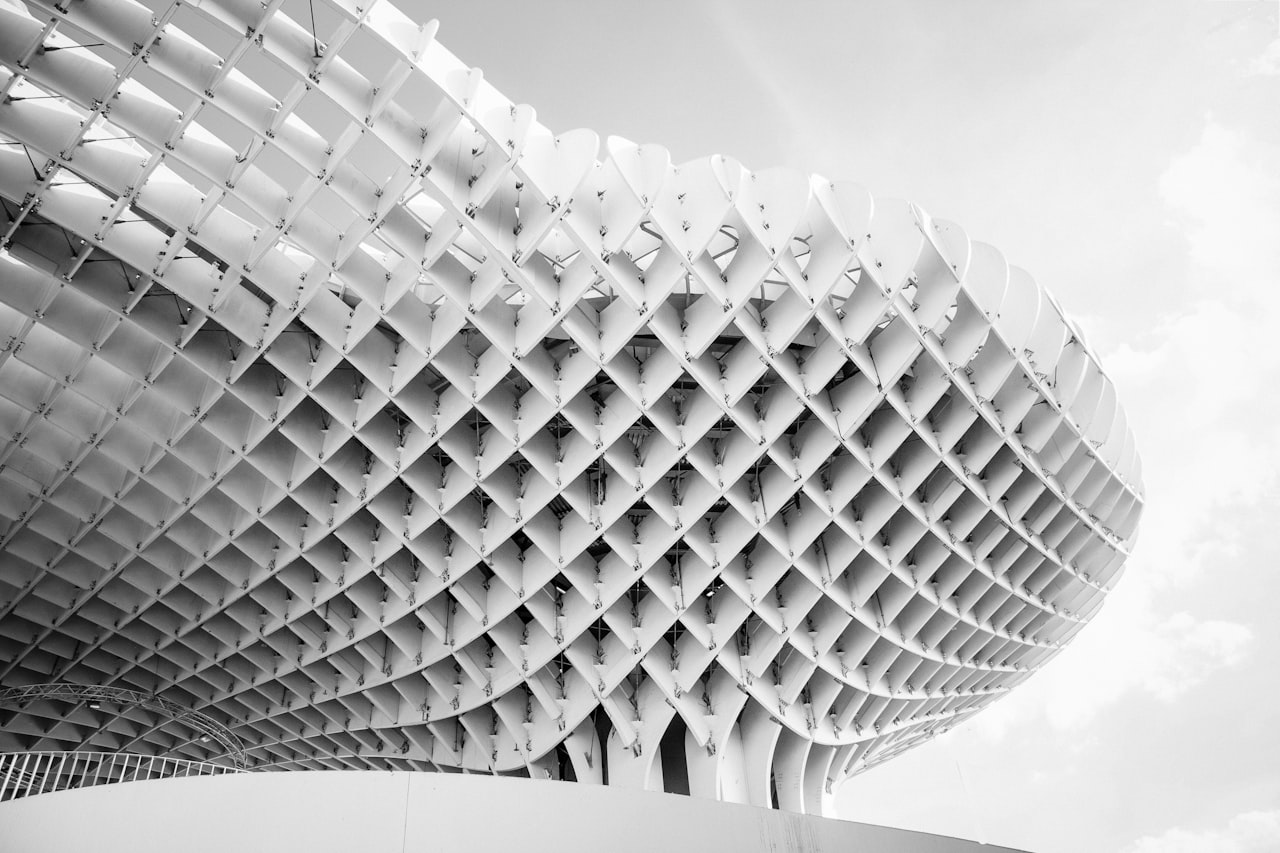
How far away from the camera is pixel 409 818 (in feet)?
38.6

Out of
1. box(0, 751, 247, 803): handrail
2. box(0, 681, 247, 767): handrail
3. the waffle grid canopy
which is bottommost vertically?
box(0, 751, 247, 803): handrail

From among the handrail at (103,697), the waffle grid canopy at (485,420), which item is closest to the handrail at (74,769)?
the handrail at (103,697)

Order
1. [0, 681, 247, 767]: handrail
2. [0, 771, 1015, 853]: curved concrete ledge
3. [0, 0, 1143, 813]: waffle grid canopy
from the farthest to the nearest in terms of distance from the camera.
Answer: [0, 681, 247, 767]: handrail → [0, 0, 1143, 813]: waffle grid canopy → [0, 771, 1015, 853]: curved concrete ledge

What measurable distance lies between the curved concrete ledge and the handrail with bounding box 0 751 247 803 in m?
0.81

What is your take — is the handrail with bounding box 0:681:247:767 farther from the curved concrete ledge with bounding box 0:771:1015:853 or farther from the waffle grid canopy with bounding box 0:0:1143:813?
the curved concrete ledge with bounding box 0:771:1015:853

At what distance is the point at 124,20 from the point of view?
54.3 ft

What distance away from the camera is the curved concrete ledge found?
1175 cm

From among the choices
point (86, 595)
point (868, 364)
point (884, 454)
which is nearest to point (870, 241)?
point (868, 364)

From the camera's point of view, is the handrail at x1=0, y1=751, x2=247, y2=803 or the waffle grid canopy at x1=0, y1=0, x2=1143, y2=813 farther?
the waffle grid canopy at x1=0, y1=0, x2=1143, y2=813

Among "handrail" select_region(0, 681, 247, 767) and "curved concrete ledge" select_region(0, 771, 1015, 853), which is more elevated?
"handrail" select_region(0, 681, 247, 767)

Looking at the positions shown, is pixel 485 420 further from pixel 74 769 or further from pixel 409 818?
pixel 74 769

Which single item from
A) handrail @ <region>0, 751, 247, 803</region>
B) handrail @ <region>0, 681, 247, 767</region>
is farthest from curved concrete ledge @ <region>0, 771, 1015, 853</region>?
handrail @ <region>0, 681, 247, 767</region>

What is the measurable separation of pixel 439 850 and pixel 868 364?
1595cm

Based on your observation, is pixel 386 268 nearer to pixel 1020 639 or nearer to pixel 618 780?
pixel 618 780
